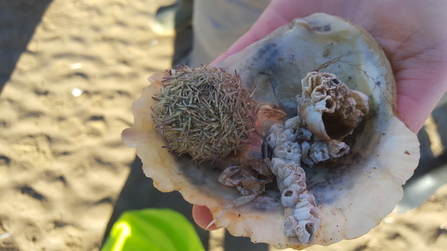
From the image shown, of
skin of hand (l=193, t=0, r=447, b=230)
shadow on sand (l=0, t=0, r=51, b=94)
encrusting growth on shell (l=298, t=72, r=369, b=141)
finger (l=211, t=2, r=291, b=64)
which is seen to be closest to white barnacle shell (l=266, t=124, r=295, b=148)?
encrusting growth on shell (l=298, t=72, r=369, b=141)

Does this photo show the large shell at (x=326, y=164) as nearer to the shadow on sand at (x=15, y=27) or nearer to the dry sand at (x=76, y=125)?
the dry sand at (x=76, y=125)

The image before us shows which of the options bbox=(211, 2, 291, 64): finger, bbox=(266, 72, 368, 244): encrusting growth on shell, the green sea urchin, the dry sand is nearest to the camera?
bbox=(266, 72, 368, 244): encrusting growth on shell

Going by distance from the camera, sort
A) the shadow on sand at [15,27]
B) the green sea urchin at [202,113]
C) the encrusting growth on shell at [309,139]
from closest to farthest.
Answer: the encrusting growth on shell at [309,139], the green sea urchin at [202,113], the shadow on sand at [15,27]

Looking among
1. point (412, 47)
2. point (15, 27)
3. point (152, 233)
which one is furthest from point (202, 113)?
point (15, 27)

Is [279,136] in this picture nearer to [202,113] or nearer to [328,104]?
[328,104]

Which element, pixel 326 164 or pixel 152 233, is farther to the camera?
pixel 152 233

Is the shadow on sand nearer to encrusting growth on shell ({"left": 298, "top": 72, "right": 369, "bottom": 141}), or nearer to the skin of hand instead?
the skin of hand

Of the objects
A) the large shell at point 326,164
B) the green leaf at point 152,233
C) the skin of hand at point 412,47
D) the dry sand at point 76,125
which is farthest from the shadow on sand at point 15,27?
the skin of hand at point 412,47
